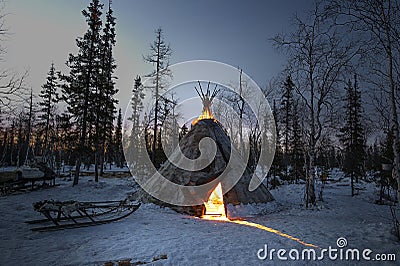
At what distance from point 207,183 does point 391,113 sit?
24.5ft

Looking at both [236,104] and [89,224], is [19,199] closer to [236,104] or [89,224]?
[89,224]

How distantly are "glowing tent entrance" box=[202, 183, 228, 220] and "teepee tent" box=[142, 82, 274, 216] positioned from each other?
5 centimetres

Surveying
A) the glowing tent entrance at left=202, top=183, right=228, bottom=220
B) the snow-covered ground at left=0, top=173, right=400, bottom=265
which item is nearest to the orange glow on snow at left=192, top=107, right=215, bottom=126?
the glowing tent entrance at left=202, top=183, right=228, bottom=220

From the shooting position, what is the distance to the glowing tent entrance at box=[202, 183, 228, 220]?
9858 mm

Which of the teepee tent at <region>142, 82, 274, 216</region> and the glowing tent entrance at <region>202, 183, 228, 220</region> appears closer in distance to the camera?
the glowing tent entrance at <region>202, 183, 228, 220</region>

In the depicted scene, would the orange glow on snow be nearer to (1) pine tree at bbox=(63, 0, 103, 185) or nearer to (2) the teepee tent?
(2) the teepee tent

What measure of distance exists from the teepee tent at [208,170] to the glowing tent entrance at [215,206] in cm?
5

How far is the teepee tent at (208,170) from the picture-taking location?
34.8 feet

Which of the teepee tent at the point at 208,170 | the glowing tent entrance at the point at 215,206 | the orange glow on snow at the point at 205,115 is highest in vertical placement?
the orange glow on snow at the point at 205,115

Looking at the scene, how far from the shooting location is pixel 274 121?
26875mm

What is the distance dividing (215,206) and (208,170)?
5.94 ft

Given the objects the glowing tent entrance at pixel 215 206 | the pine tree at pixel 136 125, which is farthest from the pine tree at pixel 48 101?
the glowing tent entrance at pixel 215 206

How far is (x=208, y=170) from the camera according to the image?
37.0 feet

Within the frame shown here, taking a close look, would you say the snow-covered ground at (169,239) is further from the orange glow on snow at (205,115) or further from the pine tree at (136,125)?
the pine tree at (136,125)
